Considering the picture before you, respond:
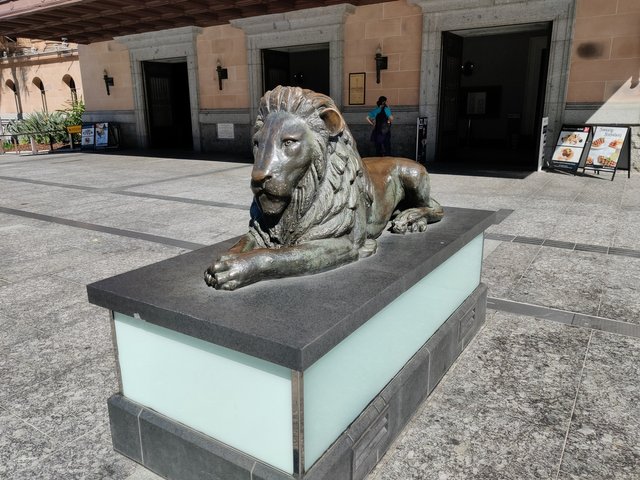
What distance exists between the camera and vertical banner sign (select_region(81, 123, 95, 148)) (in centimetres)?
1898

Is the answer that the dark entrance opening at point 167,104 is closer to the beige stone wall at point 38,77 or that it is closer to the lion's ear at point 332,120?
the beige stone wall at point 38,77

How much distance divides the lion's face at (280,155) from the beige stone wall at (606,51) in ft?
36.0

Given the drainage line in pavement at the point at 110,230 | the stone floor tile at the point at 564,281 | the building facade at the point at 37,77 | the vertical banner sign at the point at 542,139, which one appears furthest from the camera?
the building facade at the point at 37,77

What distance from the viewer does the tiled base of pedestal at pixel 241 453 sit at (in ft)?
6.65

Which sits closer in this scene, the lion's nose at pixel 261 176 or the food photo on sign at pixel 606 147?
the lion's nose at pixel 261 176

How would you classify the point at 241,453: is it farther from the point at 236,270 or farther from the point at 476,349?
the point at 476,349

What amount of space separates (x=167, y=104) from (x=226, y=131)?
173 inches

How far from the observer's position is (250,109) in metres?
15.7

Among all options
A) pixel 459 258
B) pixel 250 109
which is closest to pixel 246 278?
pixel 459 258

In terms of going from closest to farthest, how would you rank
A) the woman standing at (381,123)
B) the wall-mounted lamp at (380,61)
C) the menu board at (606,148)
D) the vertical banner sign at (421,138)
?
1. the menu board at (606,148)
2. the woman standing at (381,123)
3. the vertical banner sign at (421,138)
4. the wall-mounted lamp at (380,61)

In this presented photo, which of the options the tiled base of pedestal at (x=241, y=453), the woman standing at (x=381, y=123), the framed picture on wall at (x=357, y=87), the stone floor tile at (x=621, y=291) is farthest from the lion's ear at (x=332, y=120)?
the framed picture on wall at (x=357, y=87)

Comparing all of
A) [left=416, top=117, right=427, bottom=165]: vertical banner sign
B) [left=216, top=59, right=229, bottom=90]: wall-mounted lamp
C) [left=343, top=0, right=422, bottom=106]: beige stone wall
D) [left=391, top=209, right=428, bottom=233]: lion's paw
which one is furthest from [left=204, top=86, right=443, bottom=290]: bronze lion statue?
[left=216, top=59, right=229, bottom=90]: wall-mounted lamp

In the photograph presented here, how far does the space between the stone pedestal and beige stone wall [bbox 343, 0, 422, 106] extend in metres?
11.2

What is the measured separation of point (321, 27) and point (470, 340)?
12211mm
